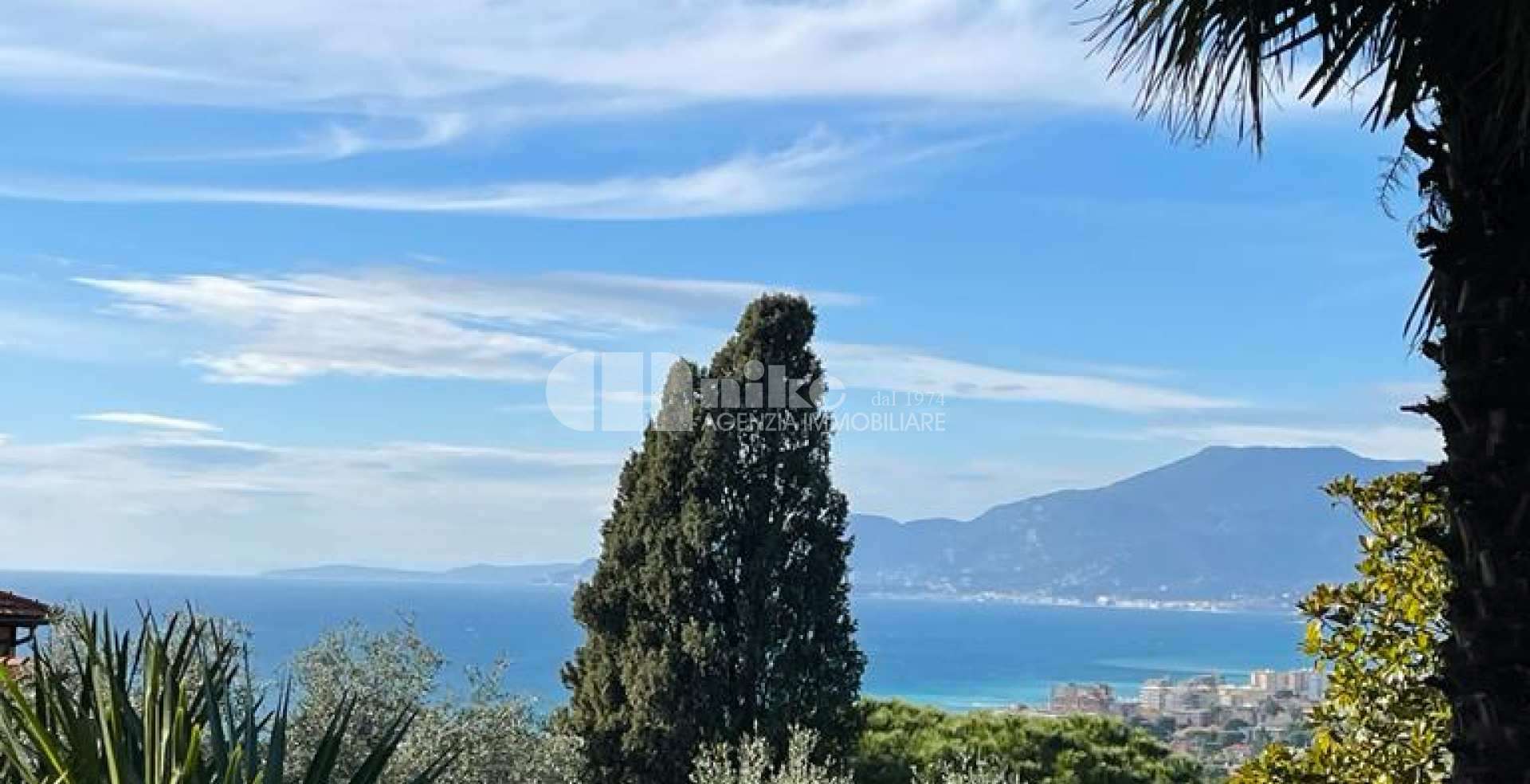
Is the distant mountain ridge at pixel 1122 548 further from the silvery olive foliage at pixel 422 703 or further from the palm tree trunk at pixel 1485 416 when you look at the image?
the palm tree trunk at pixel 1485 416

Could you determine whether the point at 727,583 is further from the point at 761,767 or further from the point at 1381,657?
the point at 1381,657

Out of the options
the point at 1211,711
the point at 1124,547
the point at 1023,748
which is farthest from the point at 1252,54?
the point at 1124,547

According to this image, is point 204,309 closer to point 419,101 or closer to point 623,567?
point 419,101

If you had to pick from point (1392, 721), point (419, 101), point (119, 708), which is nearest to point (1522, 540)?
point (1392, 721)

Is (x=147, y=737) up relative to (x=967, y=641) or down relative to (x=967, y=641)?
up

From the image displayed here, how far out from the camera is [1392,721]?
22.7 feet

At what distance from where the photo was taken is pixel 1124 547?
186625 mm

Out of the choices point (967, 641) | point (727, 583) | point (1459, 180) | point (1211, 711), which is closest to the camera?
point (1459, 180)

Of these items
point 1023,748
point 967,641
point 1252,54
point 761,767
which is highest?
point 1252,54

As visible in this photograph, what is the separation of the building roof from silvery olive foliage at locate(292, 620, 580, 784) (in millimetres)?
3735

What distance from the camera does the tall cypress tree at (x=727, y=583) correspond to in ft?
58.7

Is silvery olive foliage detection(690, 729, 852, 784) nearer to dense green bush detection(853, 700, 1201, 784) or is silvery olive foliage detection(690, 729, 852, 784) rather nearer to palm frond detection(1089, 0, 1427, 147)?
dense green bush detection(853, 700, 1201, 784)

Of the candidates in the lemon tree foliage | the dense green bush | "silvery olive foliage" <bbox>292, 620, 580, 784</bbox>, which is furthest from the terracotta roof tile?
the lemon tree foliage

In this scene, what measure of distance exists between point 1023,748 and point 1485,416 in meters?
16.0
